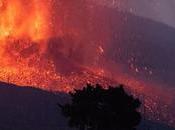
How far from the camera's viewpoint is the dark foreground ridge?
85125 mm

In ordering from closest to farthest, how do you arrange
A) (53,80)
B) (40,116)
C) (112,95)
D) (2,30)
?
(112,95) < (40,116) < (53,80) < (2,30)

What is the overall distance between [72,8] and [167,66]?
36.7 meters

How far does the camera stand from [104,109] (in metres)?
44.7

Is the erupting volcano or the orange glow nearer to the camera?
the erupting volcano

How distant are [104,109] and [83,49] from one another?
10239cm

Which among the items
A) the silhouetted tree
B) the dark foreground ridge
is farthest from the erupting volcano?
the silhouetted tree

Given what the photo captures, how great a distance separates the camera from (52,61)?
124312 millimetres

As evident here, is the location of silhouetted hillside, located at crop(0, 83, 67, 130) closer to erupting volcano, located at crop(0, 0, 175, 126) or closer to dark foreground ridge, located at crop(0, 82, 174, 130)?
dark foreground ridge, located at crop(0, 82, 174, 130)

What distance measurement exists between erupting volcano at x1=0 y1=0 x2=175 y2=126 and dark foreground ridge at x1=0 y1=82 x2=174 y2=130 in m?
6.68

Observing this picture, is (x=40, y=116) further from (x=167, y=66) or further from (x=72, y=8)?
(x=72, y=8)

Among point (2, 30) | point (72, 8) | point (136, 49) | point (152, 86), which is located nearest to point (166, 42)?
point (136, 49)

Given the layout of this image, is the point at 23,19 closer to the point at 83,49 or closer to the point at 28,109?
the point at 83,49

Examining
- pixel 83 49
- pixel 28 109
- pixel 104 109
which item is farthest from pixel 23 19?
pixel 104 109

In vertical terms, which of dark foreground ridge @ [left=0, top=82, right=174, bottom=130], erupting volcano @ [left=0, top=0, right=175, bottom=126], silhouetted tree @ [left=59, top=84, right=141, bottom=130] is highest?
erupting volcano @ [left=0, top=0, right=175, bottom=126]
